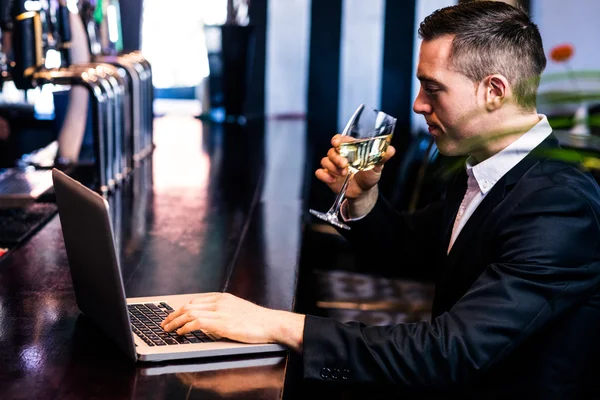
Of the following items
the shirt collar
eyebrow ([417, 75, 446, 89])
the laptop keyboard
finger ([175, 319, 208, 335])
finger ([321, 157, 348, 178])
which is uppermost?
eyebrow ([417, 75, 446, 89])

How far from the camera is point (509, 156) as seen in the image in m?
1.59

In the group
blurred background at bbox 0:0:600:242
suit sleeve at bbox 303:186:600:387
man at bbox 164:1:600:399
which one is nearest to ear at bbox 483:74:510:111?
man at bbox 164:1:600:399

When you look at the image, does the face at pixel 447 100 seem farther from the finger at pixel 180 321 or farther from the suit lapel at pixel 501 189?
the finger at pixel 180 321

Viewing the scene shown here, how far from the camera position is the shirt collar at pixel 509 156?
5.15 ft

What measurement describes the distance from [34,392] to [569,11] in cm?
614

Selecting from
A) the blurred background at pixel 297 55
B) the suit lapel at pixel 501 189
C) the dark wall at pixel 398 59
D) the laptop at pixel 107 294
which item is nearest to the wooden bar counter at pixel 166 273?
the laptop at pixel 107 294

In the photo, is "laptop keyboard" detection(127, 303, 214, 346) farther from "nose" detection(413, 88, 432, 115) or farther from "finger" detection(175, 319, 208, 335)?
"nose" detection(413, 88, 432, 115)

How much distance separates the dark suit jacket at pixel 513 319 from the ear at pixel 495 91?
0.37ft

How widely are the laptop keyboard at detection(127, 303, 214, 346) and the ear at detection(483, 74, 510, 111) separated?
26.5 inches

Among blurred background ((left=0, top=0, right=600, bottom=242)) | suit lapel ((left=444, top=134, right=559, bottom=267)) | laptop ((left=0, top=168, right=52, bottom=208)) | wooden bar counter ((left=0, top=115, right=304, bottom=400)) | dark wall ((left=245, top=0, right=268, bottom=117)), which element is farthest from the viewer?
dark wall ((left=245, top=0, right=268, bottom=117))

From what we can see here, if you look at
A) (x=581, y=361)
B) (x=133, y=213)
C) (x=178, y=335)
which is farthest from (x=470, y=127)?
(x=133, y=213)

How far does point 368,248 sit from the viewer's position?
6.57ft

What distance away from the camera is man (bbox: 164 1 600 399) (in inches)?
54.2

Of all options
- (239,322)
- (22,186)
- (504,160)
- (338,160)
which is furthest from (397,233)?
(22,186)
